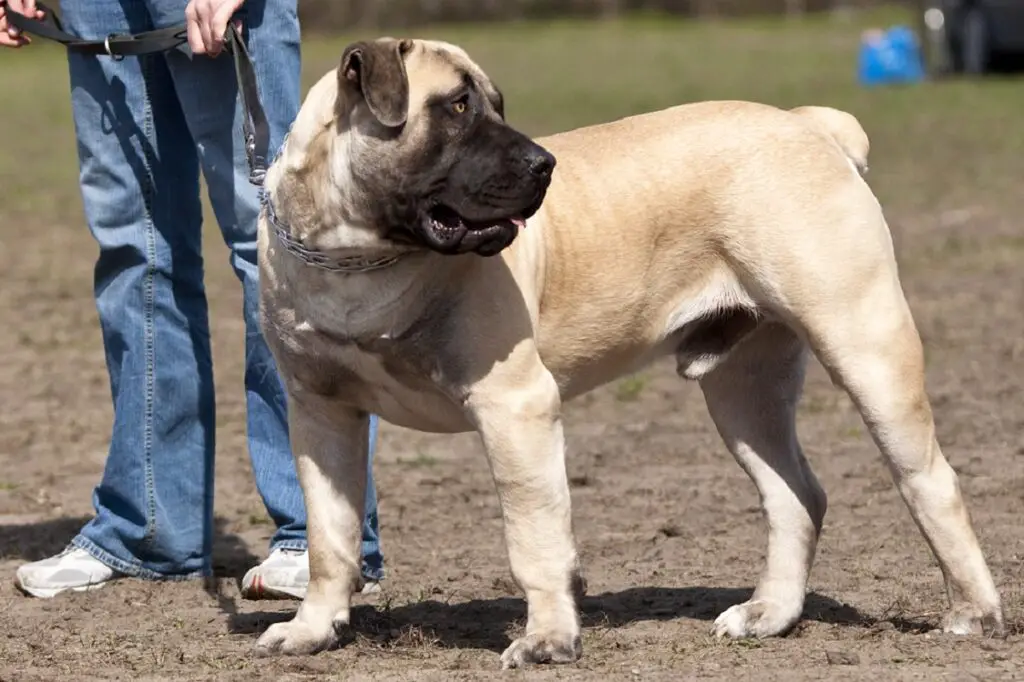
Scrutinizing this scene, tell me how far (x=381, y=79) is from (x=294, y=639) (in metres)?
1.50

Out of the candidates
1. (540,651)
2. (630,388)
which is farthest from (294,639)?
(630,388)

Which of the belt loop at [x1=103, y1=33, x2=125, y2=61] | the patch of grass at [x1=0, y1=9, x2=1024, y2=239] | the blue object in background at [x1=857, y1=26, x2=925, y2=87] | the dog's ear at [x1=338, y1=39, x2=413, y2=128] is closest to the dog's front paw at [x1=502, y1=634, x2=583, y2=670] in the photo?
the dog's ear at [x1=338, y1=39, x2=413, y2=128]

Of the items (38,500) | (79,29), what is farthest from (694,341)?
(38,500)

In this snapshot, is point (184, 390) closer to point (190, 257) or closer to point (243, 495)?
point (190, 257)

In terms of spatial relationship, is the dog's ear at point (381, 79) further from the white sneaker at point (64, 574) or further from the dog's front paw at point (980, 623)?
the white sneaker at point (64, 574)

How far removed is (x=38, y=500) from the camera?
260 inches

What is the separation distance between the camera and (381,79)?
13.3ft

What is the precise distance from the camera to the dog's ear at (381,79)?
4051mm

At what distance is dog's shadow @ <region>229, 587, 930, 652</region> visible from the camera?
4.75 metres

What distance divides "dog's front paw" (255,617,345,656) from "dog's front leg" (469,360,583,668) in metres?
0.56

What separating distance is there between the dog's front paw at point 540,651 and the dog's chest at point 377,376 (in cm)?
58

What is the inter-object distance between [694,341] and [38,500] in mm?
2952

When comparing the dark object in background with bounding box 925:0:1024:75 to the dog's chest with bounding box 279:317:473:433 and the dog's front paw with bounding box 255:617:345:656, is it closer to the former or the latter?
the dog's chest with bounding box 279:317:473:433

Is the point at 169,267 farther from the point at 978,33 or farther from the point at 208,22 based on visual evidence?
the point at 978,33
